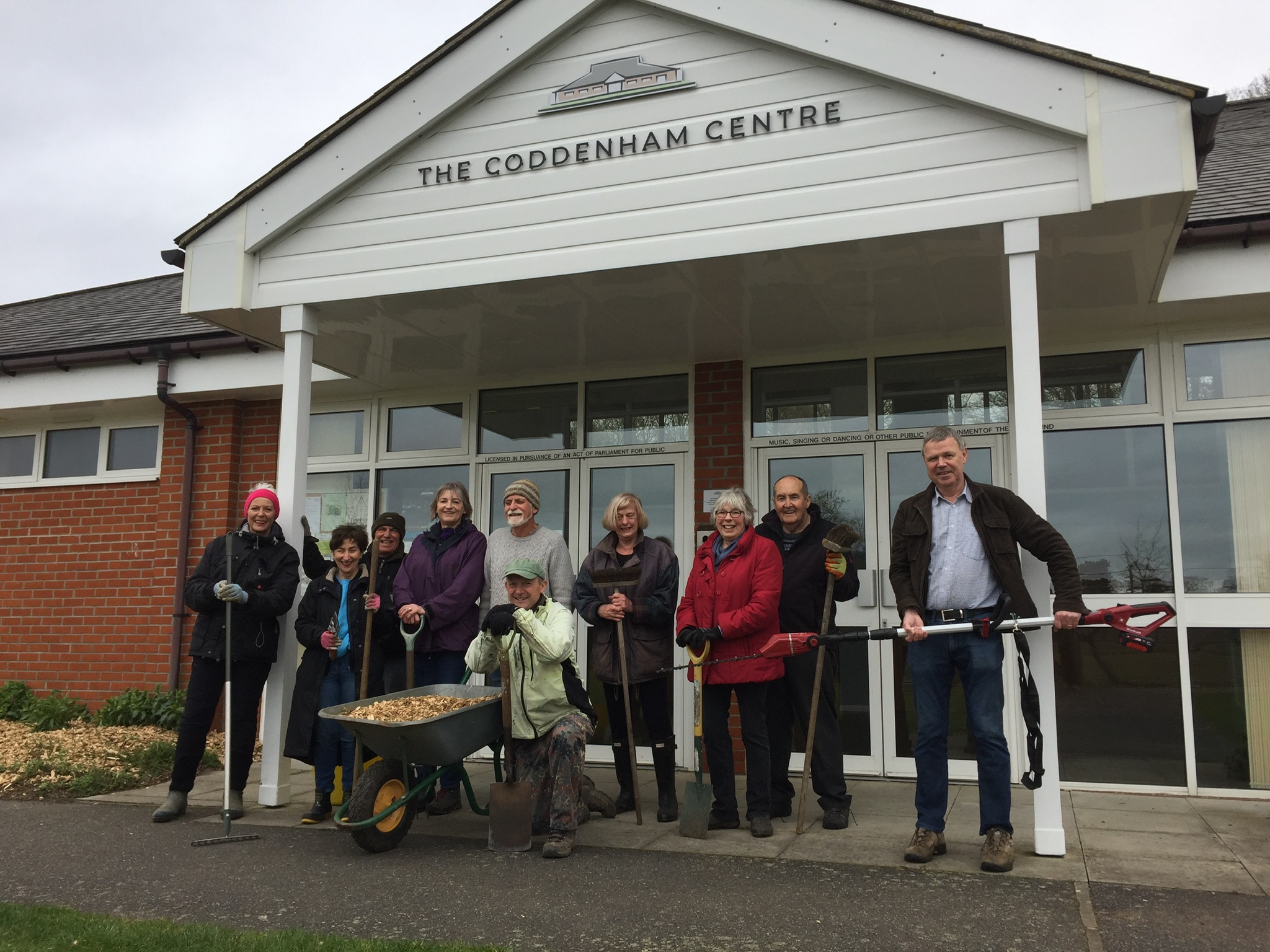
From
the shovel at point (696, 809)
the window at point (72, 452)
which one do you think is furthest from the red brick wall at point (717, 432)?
the window at point (72, 452)

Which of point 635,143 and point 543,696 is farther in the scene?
point 635,143

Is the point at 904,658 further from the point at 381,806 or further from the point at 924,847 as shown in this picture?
the point at 381,806

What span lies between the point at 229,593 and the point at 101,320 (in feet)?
20.8

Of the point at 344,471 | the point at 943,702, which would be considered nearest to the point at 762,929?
the point at 943,702

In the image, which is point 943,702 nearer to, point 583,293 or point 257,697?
point 583,293

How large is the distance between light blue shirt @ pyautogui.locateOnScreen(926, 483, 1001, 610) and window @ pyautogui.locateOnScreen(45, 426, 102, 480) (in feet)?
25.7

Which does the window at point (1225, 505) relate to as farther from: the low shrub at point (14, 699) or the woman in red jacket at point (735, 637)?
Answer: the low shrub at point (14, 699)

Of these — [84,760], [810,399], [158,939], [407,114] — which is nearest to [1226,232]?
[810,399]

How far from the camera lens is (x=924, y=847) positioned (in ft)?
14.4

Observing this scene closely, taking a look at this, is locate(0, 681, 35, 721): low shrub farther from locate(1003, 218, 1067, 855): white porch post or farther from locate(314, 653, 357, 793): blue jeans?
locate(1003, 218, 1067, 855): white porch post

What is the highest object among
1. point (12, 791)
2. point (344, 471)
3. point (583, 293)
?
point (583, 293)

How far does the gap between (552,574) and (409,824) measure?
Answer: 1435 mm

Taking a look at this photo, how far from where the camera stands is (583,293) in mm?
5840

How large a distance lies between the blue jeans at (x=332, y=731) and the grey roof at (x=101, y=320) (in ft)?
10.8
